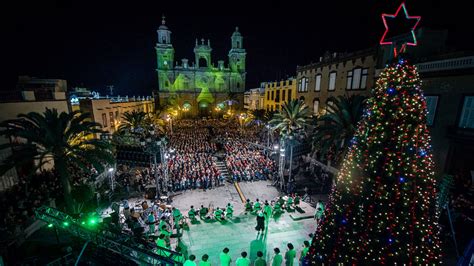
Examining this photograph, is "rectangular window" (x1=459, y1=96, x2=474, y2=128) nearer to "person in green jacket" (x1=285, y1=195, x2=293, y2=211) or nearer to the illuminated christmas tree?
the illuminated christmas tree

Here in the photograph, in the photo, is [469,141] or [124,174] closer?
[469,141]

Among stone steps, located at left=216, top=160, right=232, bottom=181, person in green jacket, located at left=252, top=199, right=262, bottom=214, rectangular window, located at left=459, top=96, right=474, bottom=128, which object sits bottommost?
stone steps, located at left=216, top=160, right=232, bottom=181

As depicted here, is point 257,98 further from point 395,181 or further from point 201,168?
point 395,181

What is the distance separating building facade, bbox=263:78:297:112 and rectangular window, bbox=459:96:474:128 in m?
22.3

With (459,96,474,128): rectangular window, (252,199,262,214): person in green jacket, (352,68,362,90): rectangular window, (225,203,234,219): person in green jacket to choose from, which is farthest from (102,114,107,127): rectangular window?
(459,96,474,128): rectangular window

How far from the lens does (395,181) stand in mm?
5367

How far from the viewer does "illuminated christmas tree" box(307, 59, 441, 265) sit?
17.3 feet

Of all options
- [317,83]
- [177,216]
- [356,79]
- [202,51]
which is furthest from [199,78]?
[177,216]

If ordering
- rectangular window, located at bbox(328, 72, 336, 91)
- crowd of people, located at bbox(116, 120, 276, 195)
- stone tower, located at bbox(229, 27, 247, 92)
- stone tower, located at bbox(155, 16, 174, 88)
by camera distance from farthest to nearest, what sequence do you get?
stone tower, located at bbox(229, 27, 247, 92), stone tower, located at bbox(155, 16, 174, 88), rectangular window, located at bbox(328, 72, 336, 91), crowd of people, located at bbox(116, 120, 276, 195)

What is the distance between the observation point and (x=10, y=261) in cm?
897

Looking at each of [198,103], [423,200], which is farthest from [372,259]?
[198,103]

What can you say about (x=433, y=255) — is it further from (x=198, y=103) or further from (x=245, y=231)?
(x=198, y=103)

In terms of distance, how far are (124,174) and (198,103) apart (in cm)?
4828

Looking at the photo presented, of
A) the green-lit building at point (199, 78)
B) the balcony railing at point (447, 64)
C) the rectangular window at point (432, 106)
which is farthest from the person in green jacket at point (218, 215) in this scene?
the green-lit building at point (199, 78)
